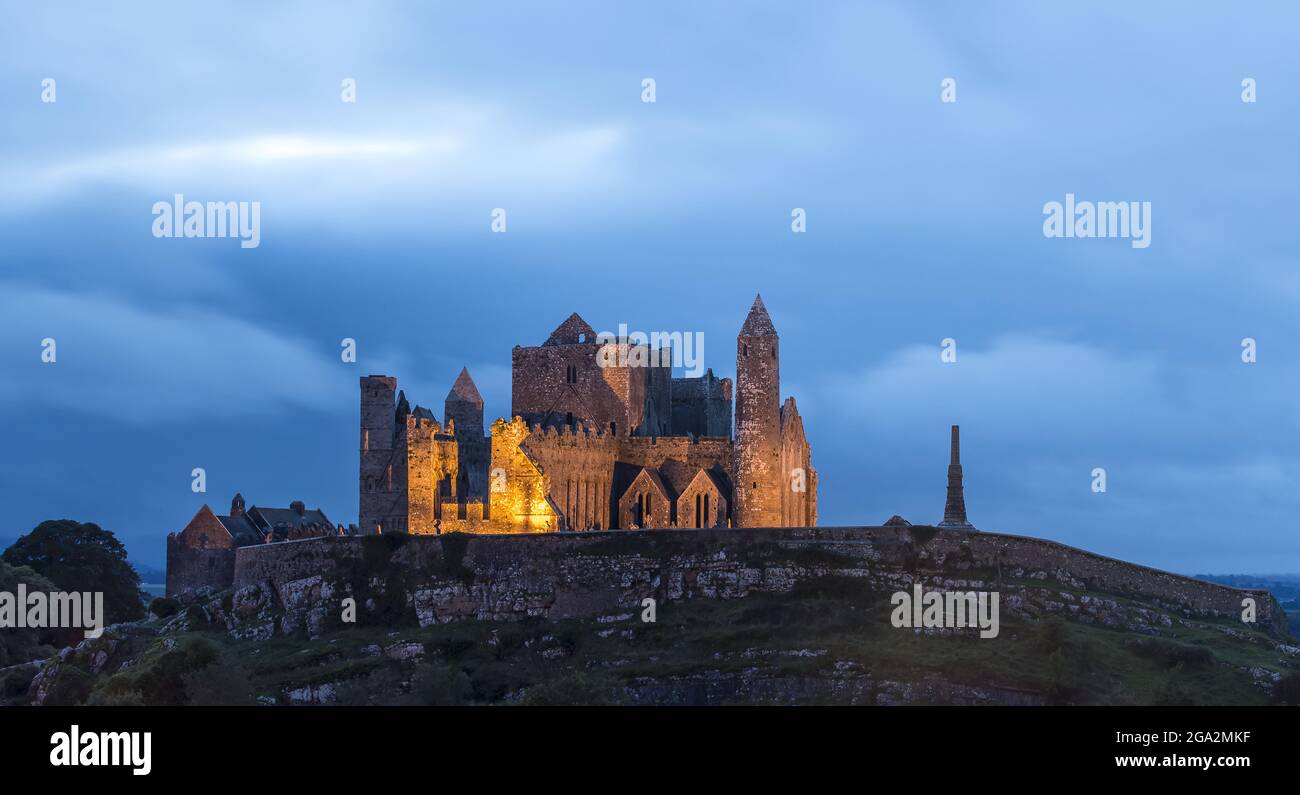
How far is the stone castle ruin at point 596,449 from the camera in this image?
9881 centimetres

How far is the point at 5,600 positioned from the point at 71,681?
27149mm

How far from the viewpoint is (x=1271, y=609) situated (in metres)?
84.9

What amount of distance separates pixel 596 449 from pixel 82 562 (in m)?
50.9

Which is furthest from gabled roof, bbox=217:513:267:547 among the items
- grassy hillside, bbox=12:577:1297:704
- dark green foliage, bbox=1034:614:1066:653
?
dark green foliage, bbox=1034:614:1066:653

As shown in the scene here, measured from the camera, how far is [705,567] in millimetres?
86875

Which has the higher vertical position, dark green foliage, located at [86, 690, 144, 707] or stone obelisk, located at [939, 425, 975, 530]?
stone obelisk, located at [939, 425, 975, 530]

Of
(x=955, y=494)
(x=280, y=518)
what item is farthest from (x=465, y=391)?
(x=955, y=494)

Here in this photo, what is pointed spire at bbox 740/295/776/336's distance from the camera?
99438mm

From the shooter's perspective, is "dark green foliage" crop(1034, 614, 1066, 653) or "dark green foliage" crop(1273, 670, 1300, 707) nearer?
"dark green foliage" crop(1273, 670, 1300, 707)

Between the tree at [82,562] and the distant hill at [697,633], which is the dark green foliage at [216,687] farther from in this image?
the tree at [82,562]

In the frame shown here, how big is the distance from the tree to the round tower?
185 feet

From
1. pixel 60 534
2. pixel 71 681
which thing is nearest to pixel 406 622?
pixel 71 681

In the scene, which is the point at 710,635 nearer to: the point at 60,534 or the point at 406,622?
the point at 406,622

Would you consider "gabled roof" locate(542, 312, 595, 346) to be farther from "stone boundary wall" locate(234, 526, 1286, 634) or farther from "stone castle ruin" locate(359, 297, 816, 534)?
"stone boundary wall" locate(234, 526, 1286, 634)
